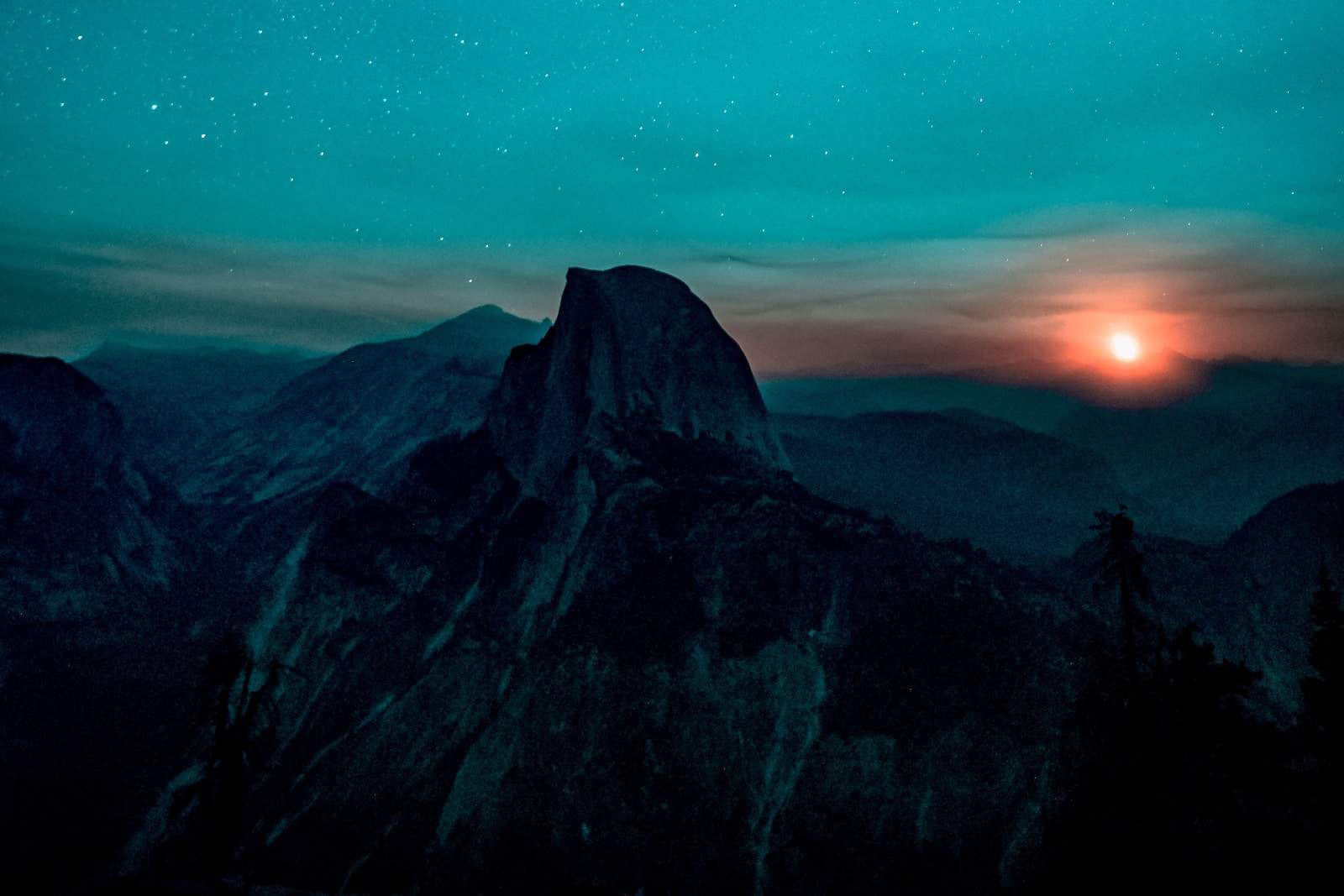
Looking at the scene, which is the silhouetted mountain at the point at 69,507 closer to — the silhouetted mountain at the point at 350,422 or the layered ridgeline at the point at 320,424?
the layered ridgeline at the point at 320,424

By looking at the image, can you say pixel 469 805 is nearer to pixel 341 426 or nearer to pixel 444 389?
pixel 444 389

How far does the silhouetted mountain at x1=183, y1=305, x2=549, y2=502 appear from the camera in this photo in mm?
133750

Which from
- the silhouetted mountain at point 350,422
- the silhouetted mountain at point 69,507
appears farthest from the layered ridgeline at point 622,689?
the silhouetted mountain at point 350,422

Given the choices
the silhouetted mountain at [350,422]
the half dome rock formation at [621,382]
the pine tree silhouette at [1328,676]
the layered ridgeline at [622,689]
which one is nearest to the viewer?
the pine tree silhouette at [1328,676]

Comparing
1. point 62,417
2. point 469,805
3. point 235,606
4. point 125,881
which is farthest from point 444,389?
point 125,881

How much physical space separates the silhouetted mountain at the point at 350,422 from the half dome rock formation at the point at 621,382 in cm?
5136

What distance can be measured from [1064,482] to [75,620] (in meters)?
149

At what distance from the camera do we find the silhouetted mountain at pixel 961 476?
107062mm

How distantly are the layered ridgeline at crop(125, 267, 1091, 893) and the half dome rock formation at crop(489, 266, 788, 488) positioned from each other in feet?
1.93

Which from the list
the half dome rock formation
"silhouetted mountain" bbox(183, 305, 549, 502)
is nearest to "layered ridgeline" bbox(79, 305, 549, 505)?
"silhouetted mountain" bbox(183, 305, 549, 502)

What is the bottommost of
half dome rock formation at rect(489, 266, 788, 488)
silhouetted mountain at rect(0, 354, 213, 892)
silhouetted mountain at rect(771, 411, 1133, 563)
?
silhouetted mountain at rect(0, 354, 213, 892)

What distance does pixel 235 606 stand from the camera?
275 feet

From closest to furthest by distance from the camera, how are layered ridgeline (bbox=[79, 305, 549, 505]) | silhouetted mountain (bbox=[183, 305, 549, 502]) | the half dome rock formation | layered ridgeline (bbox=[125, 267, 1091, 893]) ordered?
1. layered ridgeline (bbox=[125, 267, 1091, 893])
2. the half dome rock formation
3. silhouetted mountain (bbox=[183, 305, 549, 502])
4. layered ridgeline (bbox=[79, 305, 549, 505])

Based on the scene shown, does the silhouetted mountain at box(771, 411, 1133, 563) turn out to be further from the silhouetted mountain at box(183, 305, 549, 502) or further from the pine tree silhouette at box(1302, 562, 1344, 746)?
the pine tree silhouette at box(1302, 562, 1344, 746)
